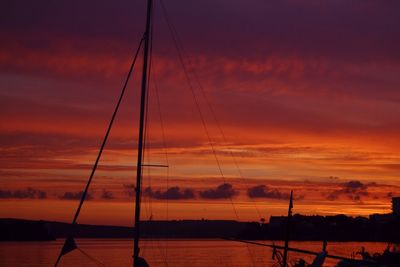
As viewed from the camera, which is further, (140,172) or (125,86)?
(125,86)

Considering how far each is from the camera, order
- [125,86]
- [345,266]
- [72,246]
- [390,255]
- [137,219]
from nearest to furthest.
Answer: [137,219]
[72,246]
[125,86]
[345,266]
[390,255]

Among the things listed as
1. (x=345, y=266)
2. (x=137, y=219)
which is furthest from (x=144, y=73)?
(x=345, y=266)

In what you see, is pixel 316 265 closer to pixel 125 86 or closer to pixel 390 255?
pixel 125 86

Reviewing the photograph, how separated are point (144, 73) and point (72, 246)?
9.91 metres

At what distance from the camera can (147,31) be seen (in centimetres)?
3594

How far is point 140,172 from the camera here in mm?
34594

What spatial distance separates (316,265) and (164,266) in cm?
9929

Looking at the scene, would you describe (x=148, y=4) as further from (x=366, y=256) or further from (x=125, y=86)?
(x=366, y=256)

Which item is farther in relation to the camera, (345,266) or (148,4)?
(345,266)

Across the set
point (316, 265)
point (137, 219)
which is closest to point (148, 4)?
point (137, 219)

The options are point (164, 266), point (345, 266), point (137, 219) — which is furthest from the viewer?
point (164, 266)

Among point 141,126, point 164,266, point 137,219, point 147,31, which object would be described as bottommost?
point 164,266

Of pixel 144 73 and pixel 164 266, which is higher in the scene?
pixel 144 73

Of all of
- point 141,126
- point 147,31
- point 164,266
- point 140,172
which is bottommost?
point 164,266
